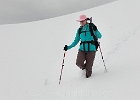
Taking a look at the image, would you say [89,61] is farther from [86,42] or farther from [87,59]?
[86,42]

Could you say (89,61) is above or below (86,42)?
below

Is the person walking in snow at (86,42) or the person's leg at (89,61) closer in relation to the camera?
the person walking in snow at (86,42)

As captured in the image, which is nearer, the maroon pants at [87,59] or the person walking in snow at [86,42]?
the person walking in snow at [86,42]

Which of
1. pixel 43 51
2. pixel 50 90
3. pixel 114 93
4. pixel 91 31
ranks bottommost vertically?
pixel 114 93

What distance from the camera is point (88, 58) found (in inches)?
221

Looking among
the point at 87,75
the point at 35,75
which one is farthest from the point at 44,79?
the point at 87,75

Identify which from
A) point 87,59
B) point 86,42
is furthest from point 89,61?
point 86,42

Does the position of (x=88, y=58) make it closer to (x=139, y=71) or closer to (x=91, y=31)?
(x=91, y=31)

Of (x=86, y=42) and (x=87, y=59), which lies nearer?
(x=86, y=42)

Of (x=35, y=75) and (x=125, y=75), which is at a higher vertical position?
(x=35, y=75)

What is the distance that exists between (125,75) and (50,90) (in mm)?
2046

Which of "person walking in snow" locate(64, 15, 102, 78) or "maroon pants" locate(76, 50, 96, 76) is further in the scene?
"maroon pants" locate(76, 50, 96, 76)

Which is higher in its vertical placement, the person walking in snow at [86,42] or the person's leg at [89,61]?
the person walking in snow at [86,42]

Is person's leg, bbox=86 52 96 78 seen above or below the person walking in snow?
below
